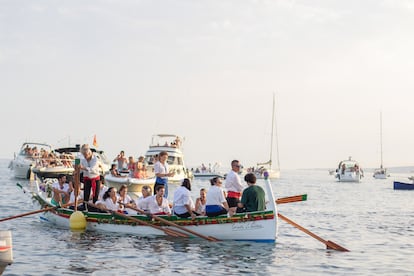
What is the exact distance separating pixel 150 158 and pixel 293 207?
19866mm

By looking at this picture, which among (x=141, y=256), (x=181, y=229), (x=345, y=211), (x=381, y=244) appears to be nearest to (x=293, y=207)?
(x=345, y=211)

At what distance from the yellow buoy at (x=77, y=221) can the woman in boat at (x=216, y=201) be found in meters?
4.55

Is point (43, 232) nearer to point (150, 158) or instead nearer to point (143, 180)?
point (143, 180)

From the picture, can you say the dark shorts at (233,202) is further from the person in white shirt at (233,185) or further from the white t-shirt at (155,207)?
the white t-shirt at (155,207)

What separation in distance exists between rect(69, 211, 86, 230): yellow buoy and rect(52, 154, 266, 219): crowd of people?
489mm

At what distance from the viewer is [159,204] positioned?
1864cm

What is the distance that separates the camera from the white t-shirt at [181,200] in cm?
1753

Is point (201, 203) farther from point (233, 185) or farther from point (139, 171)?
point (139, 171)

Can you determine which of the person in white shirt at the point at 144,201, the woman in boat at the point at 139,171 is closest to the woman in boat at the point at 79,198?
the person in white shirt at the point at 144,201

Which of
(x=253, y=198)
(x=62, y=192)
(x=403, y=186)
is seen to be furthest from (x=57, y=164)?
(x=253, y=198)

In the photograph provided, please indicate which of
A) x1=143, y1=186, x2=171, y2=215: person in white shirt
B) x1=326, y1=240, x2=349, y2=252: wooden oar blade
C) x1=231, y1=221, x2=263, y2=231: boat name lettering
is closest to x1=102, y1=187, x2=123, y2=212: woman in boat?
x1=143, y1=186, x2=171, y2=215: person in white shirt

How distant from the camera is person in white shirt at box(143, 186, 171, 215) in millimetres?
18547

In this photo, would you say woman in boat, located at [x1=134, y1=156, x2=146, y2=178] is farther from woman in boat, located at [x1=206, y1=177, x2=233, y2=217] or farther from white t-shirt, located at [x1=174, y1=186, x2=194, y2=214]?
woman in boat, located at [x1=206, y1=177, x2=233, y2=217]

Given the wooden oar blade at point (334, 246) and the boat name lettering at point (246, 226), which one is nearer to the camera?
the boat name lettering at point (246, 226)
